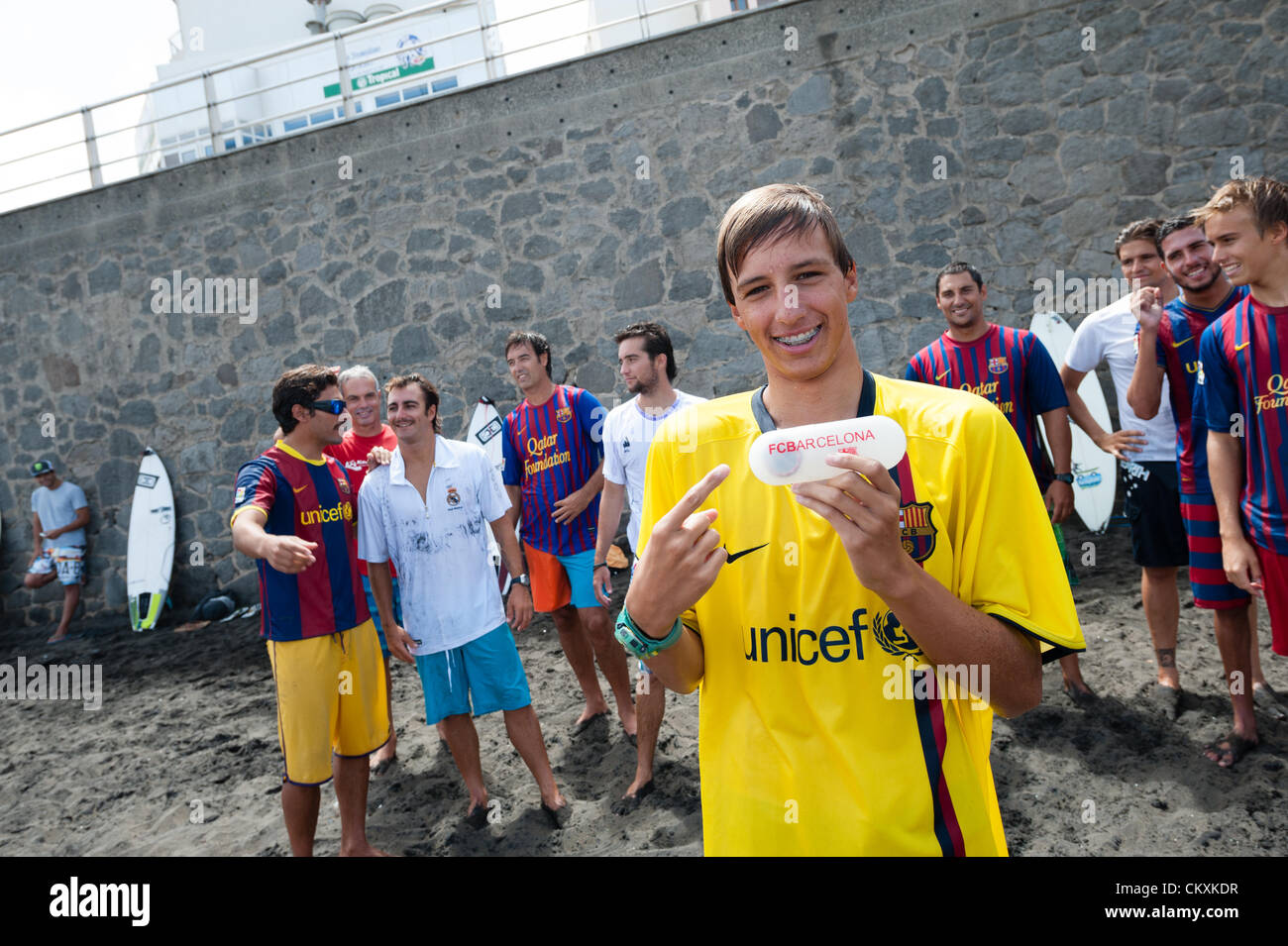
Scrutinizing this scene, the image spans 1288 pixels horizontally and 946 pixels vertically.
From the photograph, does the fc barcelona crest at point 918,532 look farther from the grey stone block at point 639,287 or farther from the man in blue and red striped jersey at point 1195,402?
the grey stone block at point 639,287

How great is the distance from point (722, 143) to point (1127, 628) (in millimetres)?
5283

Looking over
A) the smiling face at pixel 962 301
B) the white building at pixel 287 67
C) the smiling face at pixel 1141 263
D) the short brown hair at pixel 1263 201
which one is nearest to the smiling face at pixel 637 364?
the smiling face at pixel 962 301

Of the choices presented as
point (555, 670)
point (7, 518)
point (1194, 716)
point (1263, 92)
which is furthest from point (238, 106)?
point (1194, 716)

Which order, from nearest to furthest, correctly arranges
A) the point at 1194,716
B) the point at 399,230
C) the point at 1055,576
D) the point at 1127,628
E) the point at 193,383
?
the point at 1055,576 → the point at 1194,716 → the point at 1127,628 → the point at 399,230 → the point at 193,383

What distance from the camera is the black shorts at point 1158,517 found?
3.70 meters

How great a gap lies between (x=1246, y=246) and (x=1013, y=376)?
1.28m

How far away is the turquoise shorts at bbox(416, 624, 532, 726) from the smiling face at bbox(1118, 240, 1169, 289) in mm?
3430

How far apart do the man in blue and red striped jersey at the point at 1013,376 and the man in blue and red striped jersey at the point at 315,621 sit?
2945 mm

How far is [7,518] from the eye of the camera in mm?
9336

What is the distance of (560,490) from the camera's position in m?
4.57

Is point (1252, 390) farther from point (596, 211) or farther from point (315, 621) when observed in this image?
point (596, 211)

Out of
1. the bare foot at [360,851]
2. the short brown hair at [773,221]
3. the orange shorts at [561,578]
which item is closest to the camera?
the short brown hair at [773,221]

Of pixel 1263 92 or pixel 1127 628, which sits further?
pixel 1263 92

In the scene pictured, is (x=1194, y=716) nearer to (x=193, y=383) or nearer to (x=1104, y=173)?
(x=1104, y=173)
